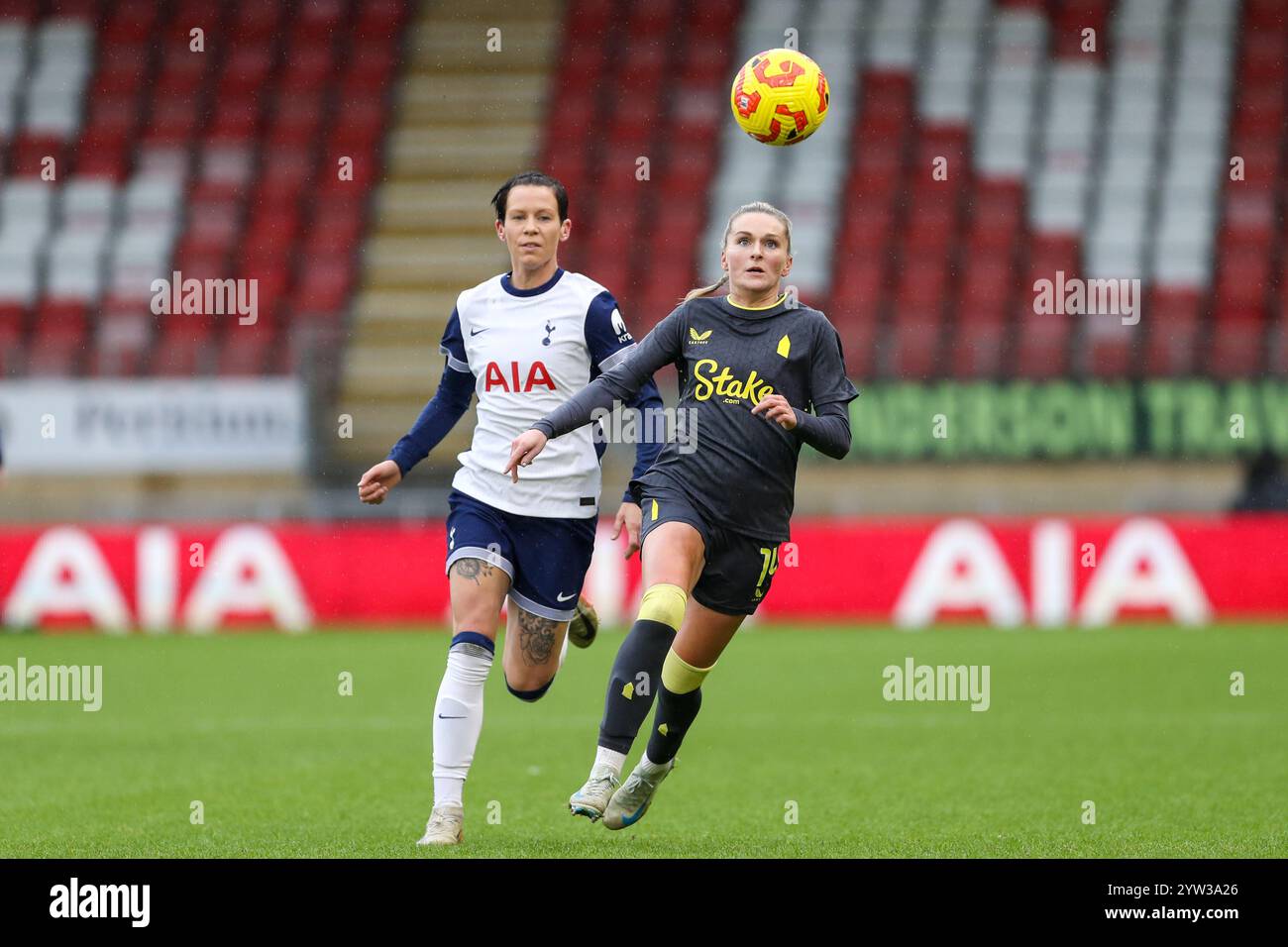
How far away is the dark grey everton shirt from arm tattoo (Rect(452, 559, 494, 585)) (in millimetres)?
552

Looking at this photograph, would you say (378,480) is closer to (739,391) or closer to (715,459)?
(715,459)

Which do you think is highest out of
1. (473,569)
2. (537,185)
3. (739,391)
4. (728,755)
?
(537,185)

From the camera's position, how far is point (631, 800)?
6203mm

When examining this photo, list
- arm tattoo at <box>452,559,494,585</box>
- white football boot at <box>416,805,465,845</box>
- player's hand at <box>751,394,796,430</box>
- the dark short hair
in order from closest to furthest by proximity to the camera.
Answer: player's hand at <box>751,394,796,430</box> < white football boot at <box>416,805,465,845</box> < arm tattoo at <box>452,559,494,585</box> < the dark short hair

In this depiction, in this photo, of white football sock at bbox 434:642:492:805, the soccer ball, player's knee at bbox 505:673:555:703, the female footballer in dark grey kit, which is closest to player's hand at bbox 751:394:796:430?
the female footballer in dark grey kit

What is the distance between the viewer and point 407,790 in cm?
779

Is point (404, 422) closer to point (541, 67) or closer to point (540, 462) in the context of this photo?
point (541, 67)

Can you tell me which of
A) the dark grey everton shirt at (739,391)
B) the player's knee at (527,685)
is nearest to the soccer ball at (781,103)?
the dark grey everton shirt at (739,391)

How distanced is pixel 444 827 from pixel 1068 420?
11472 millimetres

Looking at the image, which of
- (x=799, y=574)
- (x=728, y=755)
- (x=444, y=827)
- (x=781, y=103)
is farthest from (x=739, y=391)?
(x=799, y=574)

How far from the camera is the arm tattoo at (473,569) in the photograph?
6.41 meters

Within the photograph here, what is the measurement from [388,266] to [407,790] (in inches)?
586

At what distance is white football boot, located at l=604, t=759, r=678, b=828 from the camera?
6164mm

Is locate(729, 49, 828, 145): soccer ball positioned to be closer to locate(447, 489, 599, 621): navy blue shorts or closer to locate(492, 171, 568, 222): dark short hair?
locate(492, 171, 568, 222): dark short hair
